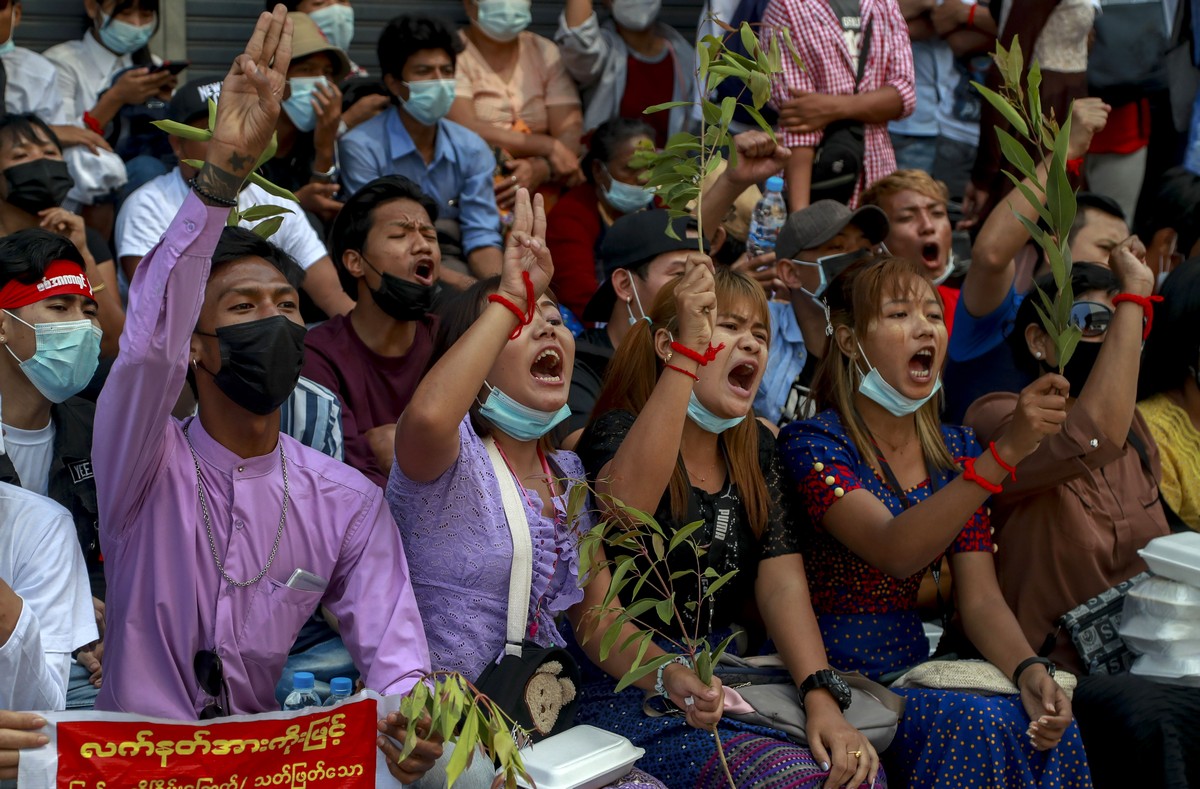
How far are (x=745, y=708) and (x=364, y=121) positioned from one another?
399 centimetres

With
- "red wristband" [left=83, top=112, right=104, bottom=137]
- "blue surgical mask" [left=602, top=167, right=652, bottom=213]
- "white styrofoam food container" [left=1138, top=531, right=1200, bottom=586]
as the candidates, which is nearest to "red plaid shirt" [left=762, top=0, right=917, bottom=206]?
"blue surgical mask" [left=602, top=167, right=652, bottom=213]

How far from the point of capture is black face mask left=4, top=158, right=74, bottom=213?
5402 mm

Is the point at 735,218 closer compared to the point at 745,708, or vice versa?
the point at 745,708

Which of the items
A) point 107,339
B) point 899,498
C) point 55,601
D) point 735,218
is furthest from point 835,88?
point 55,601

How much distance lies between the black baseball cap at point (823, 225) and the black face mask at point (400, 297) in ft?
5.04

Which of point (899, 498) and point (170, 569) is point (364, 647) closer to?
point (170, 569)

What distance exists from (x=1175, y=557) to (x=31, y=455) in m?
3.45

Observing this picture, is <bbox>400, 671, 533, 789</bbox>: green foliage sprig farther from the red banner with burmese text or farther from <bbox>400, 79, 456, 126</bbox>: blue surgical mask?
<bbox>400, 79, 456, 126</bbox>: blue surgical mask

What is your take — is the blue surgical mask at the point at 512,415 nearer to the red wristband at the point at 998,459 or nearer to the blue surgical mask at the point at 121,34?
the red wristband at the point at 998,459

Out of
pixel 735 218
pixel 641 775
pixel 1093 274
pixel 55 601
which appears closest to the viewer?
pixel 55 601

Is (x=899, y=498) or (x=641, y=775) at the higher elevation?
(x=899, y=498)

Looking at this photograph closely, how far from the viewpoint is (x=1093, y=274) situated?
5.06m

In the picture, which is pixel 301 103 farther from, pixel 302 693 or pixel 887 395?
pixel 302 693

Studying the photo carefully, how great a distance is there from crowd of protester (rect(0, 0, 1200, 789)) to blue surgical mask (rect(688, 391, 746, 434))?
0.04ft
